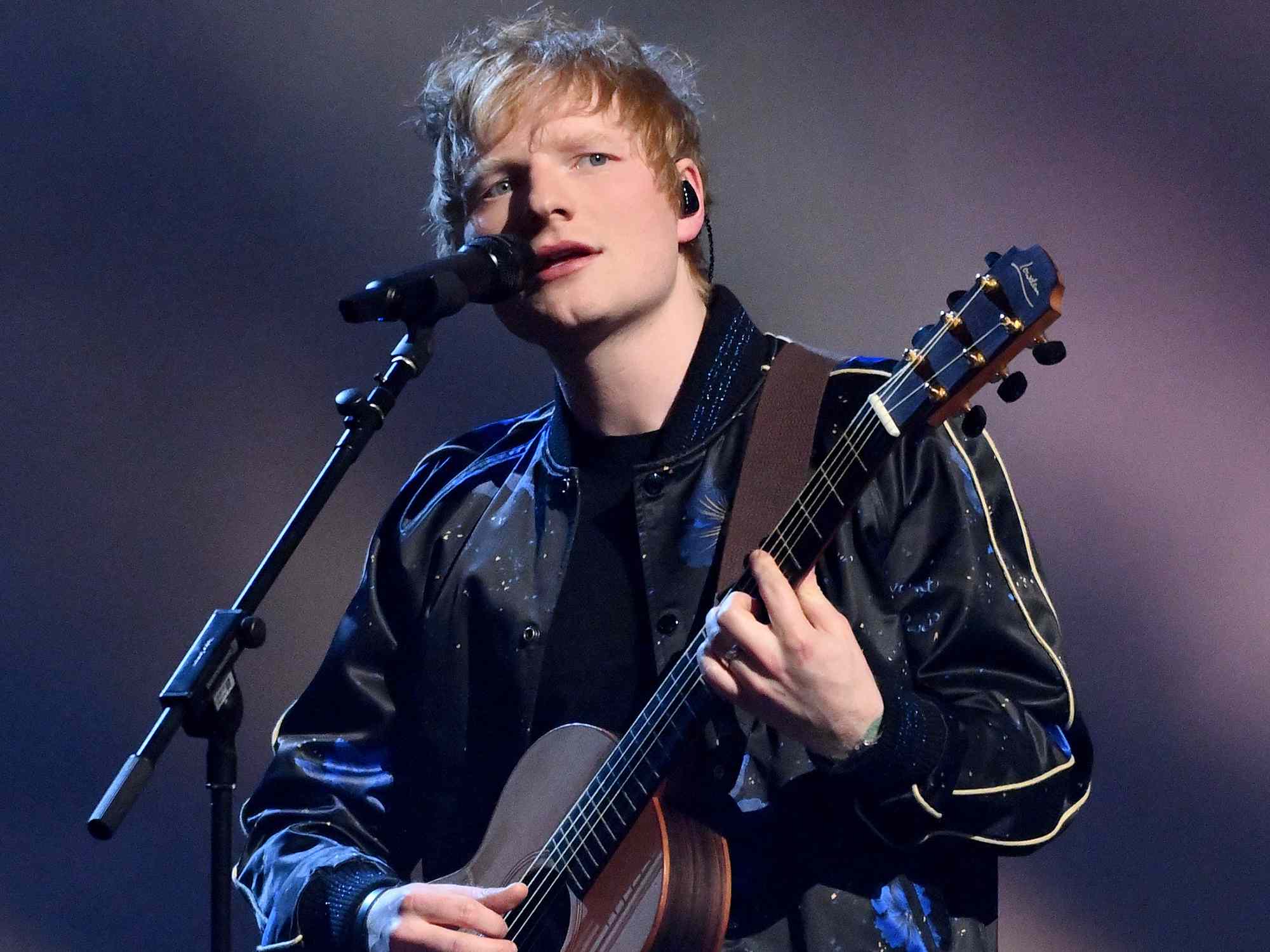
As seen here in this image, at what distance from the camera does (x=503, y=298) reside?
1923mm

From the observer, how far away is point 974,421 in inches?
62.4

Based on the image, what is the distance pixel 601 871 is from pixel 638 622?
331 millimetres

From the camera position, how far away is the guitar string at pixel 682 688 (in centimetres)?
162

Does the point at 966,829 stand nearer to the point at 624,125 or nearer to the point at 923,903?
the point at 923,903

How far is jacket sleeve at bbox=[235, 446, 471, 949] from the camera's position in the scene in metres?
2.16

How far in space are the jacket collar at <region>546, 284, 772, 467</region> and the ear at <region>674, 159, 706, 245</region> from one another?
0.46 feet

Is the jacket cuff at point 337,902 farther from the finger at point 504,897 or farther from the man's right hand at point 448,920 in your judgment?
the finger at point 504,897

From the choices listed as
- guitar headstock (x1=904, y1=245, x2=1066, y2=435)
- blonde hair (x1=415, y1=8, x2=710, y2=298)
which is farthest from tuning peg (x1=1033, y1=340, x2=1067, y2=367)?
blonde hair (x1=415, y1=8, x2=710, y2=298)

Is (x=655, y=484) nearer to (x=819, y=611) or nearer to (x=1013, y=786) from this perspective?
(x=819, y=611)

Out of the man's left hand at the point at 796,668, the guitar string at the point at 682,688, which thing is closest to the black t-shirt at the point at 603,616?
the guitar string at the point at 682,688

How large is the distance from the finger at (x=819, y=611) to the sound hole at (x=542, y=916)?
0.51 metres

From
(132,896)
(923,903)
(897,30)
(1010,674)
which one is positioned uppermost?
(897,30)

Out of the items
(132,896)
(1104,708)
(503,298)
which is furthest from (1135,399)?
A: (132,896)

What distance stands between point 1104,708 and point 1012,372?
1.06 meters
